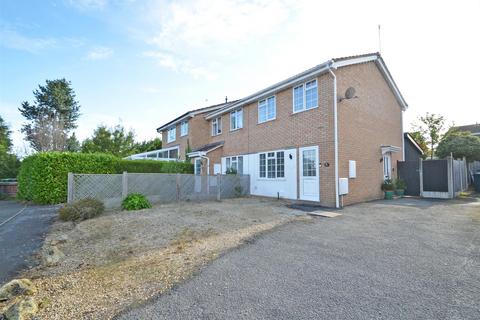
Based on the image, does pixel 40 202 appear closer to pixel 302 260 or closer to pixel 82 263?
pixel 82 263

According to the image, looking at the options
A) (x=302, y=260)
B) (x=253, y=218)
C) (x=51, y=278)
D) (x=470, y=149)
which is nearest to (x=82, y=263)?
(x=51, y=278)

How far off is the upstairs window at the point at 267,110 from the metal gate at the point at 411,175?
30.1ft

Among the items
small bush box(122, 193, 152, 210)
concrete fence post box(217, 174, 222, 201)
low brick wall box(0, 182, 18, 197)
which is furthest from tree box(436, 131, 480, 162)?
low brick wall box(0, 182, 18, 197)

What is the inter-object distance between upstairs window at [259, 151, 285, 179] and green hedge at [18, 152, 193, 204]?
9028mm

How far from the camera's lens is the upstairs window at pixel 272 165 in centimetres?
1273

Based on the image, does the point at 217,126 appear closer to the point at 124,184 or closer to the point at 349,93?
the point at 124,184

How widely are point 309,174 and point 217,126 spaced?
10194 millimetres

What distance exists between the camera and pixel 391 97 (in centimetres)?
1521

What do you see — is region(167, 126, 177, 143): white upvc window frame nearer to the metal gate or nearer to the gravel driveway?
the metal gate

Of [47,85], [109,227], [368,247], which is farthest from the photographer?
[47,85]

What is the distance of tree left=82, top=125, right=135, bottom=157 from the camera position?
105ft

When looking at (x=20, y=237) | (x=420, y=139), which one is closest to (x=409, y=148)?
(x=420, y=139)

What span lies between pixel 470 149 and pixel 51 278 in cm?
2199

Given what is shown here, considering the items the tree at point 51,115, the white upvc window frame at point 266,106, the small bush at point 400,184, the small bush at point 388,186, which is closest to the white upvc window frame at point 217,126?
the white upvc window frame at point 266,106
